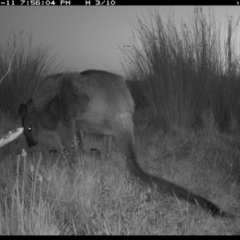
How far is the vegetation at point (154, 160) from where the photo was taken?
1978 mm

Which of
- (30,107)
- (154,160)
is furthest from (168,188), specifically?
(30,107)

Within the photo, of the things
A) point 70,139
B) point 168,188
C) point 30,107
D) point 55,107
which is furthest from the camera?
point 30,107

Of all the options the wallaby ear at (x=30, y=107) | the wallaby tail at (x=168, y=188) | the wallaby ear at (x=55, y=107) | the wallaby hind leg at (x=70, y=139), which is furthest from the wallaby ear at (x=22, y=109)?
the wallaby tail at (x=168, y=188)

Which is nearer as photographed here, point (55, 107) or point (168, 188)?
point (168, 188)

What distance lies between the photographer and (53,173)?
97.2 inches

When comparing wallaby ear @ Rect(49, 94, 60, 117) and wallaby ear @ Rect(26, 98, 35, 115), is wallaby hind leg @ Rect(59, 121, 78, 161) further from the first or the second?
wallaby ear @ Rect(26, 98, 35, 115)

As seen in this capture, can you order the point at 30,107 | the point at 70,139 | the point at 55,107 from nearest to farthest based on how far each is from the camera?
the point at 70,139 < the point at 55,107 < the point at 30,107

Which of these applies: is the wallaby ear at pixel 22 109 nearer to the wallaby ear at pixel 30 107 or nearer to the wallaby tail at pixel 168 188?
the wallaby ear at pixel 30 107

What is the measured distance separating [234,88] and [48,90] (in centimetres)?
320

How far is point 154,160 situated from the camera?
3.57m

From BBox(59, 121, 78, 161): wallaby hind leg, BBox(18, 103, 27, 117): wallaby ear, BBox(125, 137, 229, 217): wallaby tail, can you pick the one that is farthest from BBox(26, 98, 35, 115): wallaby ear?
BBox(125, 137, 229, 217): wallaby tail

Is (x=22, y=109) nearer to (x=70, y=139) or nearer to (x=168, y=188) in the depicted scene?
(x=70, y=139)

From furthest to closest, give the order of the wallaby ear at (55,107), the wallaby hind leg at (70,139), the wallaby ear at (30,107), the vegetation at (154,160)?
1. the wallaby ear at (30,107)
2. the wallaby ear at (55,107)
3. the wallaby hind leg at (70,139)
4. the vegetation at (154,160)

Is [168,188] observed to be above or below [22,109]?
below
